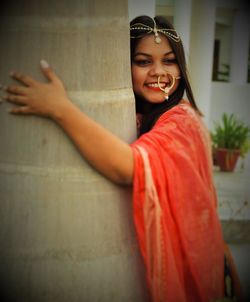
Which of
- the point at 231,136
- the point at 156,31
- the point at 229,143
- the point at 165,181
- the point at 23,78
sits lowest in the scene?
the point at 229,143

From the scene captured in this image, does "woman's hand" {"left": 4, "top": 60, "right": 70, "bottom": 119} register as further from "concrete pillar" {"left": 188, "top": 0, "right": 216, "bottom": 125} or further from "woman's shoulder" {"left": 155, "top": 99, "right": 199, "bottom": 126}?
"concrete pillar" {"left": 188, "top": 0, "right": 216, "bottom": 125}

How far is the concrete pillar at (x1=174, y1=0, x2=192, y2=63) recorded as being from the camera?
15.3 feet

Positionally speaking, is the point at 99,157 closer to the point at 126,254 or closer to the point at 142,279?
the point at 126,254

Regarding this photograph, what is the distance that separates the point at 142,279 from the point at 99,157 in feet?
1.72

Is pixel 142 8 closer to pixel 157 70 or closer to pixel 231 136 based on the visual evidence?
pixel 157 70

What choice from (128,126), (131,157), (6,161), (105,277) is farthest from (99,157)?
(105,277)

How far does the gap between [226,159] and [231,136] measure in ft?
1.11

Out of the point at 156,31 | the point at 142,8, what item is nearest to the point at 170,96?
the point at 156,31

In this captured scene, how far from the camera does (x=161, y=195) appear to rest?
151cm

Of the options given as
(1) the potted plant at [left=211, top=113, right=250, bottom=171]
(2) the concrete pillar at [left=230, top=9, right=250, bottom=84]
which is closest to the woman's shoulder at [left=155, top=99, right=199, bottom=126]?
(1) the potted plant at [left=211, top=113, right=250, bottom=171]

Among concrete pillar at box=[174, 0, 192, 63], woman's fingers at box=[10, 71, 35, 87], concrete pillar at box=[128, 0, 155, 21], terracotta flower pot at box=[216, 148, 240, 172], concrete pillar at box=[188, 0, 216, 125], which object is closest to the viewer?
woman's fingers at box=[10, 71, 35, 87]

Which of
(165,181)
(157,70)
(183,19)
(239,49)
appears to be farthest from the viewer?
(239,49)

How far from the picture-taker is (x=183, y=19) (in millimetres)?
4715

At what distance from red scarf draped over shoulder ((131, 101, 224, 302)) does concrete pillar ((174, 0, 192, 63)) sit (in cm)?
323
